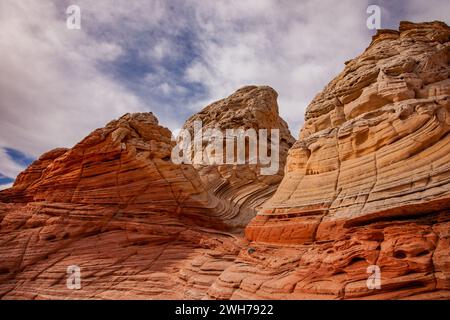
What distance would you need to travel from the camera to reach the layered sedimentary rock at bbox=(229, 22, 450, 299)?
7.11 meters

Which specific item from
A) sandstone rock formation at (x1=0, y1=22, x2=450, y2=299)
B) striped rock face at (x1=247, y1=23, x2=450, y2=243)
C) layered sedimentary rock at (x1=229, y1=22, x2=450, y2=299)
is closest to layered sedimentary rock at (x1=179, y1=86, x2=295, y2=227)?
sandstone rock formation at (x1=0, y1=22, x2=450, y2=299)

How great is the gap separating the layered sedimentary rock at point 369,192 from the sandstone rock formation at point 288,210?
0.04 metres

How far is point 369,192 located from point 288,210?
3012 mm

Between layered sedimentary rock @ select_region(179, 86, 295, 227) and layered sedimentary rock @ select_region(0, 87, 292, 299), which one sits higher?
layered sedimentary rock @ select_region(179, 86, 295, 227)

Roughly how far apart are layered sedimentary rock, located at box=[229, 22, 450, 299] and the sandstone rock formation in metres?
0.04

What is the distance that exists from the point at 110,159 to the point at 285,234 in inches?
423

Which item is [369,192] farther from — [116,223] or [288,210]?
[116,223]

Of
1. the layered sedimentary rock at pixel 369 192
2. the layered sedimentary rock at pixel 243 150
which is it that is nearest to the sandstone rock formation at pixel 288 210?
the layered sedimentary rock at pixel 369 192

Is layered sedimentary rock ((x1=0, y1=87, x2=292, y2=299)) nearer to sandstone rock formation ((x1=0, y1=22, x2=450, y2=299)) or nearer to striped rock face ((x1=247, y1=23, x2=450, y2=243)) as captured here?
sandstone rock formation ((x1=0, y1=22, x2=450, y2=299))

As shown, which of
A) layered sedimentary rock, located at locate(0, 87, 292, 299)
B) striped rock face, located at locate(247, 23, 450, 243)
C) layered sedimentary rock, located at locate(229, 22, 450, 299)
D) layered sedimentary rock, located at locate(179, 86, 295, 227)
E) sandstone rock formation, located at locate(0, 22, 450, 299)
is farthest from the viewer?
layered sedimentary rock, located at locate(179, 86, 295, 227)

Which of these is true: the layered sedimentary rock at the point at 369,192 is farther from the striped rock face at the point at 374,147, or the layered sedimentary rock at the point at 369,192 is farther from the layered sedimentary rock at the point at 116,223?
the layered sedimentary rock at the point at 116,223

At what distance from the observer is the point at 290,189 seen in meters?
12.0

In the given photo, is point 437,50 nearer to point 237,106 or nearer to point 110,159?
point 110,159

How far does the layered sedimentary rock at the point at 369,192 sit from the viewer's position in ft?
23.3
